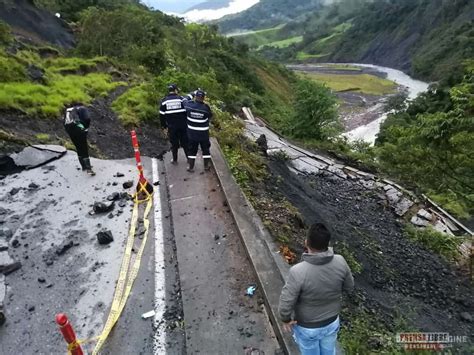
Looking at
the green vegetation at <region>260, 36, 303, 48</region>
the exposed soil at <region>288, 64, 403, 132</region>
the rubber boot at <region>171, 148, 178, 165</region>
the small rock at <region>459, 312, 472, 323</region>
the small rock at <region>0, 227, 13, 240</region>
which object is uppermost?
the small rock at <region>0, 227, 13, 240</region>

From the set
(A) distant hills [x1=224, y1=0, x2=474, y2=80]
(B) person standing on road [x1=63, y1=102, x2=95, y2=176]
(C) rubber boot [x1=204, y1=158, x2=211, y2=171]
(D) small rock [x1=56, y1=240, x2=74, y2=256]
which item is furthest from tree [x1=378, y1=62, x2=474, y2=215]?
(A) distant hills [x1=224, y1=0, x2=474, y2=80]

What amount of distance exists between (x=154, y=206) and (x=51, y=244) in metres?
1.88

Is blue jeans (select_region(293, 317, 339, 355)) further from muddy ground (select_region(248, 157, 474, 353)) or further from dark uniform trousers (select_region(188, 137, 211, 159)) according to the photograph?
dark uniform trousers (select_region(188, 137, 211, 159))

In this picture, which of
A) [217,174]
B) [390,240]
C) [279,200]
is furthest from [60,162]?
[390,240]

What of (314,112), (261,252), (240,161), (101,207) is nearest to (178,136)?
(240,161)

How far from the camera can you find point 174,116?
29.6ft

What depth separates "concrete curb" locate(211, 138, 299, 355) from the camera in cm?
456

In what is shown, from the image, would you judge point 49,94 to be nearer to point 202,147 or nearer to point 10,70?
point 10,70

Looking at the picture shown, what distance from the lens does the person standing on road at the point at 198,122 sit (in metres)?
8.31

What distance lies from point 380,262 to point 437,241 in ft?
11.5

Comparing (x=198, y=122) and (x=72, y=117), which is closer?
(x=198, y=122)

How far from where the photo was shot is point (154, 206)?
7586 millimetres

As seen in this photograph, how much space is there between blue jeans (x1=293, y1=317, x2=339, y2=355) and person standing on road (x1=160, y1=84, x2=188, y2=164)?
602 centimetres

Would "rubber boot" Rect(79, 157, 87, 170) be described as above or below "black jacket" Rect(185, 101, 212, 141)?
below
